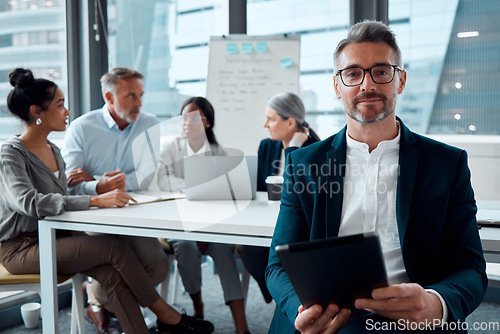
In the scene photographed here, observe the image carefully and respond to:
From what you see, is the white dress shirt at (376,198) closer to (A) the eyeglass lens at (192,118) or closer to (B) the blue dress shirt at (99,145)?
(B) the blue dress shirt at (99,145)

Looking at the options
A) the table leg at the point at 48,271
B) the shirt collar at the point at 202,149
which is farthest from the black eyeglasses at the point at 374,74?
the shirt collar at the point at 202,149

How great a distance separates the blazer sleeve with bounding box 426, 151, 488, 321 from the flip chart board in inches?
90.0

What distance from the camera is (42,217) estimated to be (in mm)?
1954

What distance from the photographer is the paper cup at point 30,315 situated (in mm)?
2521

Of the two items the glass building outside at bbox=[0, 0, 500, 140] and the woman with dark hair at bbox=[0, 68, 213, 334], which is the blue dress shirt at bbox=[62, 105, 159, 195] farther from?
the woman with dark hair at bbox=[0, 68, 213, 334]

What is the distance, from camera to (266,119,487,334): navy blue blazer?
3.73 ft

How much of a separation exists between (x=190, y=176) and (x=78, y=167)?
969 millimetres

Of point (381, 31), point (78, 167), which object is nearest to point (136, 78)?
point (78, 167)

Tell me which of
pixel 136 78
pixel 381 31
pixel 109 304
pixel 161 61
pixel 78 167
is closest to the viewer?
pixel 381 31

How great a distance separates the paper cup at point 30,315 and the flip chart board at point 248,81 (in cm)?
164

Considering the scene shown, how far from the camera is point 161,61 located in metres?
3.67

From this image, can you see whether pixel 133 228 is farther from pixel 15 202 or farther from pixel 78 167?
pixel 78 167

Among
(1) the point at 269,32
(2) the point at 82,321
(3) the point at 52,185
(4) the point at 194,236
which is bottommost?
(2) the point at 82,321

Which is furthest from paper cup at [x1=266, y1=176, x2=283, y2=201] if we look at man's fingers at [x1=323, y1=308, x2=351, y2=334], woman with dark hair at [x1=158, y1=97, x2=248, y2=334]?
man's fingers at [x1=323, y1=308, x2=351, y2=334]
